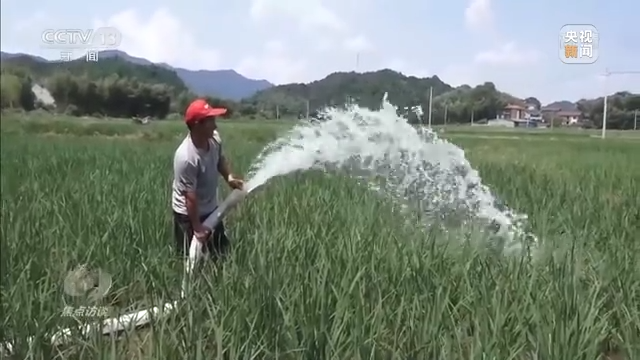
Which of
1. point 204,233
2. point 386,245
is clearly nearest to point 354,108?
point 386,245

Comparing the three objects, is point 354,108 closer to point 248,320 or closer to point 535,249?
point 535,249

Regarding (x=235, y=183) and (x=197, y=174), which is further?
(x=235, y=183)

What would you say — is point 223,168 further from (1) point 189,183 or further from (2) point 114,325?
(2) point 114,325

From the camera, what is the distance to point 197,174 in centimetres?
296

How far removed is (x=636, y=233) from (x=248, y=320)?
223 centimetres

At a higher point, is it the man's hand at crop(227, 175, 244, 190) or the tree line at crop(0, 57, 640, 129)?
the tree line at crop(0, 57, 640, 129)

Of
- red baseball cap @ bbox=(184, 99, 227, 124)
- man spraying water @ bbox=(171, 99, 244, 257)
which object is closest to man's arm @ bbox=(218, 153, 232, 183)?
man spraying water @ bbox=(171, 99, 244, 257)

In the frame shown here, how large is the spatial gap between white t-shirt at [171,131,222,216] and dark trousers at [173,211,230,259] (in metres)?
0.05

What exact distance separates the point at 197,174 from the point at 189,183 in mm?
54

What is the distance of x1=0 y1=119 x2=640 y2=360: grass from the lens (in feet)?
7.01

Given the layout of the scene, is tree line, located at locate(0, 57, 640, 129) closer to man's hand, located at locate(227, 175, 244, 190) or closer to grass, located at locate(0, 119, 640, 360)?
grass, located at locate(0, 119, 640, 360)

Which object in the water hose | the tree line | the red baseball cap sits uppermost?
the tree line

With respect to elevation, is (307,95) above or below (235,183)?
above

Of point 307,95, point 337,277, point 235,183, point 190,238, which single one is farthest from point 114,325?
point 307,95
